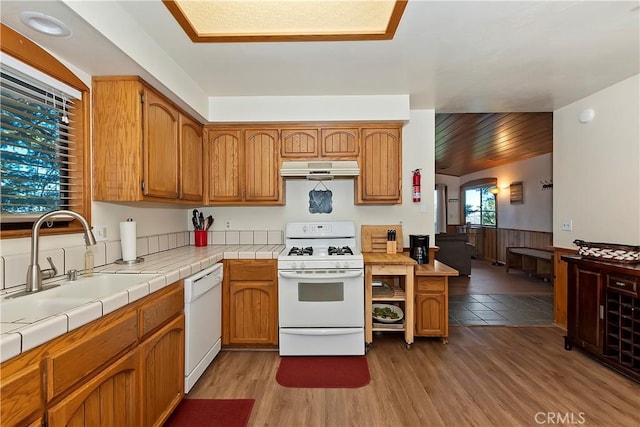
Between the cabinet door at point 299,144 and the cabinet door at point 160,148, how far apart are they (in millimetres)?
1021

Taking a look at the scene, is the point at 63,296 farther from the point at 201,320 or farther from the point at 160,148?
the point at 160,148

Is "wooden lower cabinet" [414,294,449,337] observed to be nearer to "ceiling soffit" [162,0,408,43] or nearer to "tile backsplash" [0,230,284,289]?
"tile backsplash" [0,230,284,289]

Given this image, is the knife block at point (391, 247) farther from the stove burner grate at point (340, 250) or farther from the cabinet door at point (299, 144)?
the cabinet door at point (299, 144)

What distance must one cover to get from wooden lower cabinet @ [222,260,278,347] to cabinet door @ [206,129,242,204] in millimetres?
754

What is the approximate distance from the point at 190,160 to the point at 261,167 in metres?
0.68

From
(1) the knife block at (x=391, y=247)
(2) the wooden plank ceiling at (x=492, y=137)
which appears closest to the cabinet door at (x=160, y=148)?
(1) the knife block at (x=391, y=247)

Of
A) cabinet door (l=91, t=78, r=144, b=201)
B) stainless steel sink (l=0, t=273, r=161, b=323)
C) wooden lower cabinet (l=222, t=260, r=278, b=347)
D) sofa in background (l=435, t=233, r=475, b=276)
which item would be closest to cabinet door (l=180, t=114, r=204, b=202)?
cabinet door (l=91, t=78, r=144, b=201)

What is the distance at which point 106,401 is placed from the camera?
1295 mm

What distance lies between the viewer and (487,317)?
3.67m

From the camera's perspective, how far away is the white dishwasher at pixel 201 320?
A: 2068mm

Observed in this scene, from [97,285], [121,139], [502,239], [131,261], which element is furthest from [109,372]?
[502,239]

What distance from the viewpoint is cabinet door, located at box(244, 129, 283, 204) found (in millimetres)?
3143

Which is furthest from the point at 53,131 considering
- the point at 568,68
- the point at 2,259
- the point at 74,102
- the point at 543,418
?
the point at 568,68

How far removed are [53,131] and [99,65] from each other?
0.50 m
